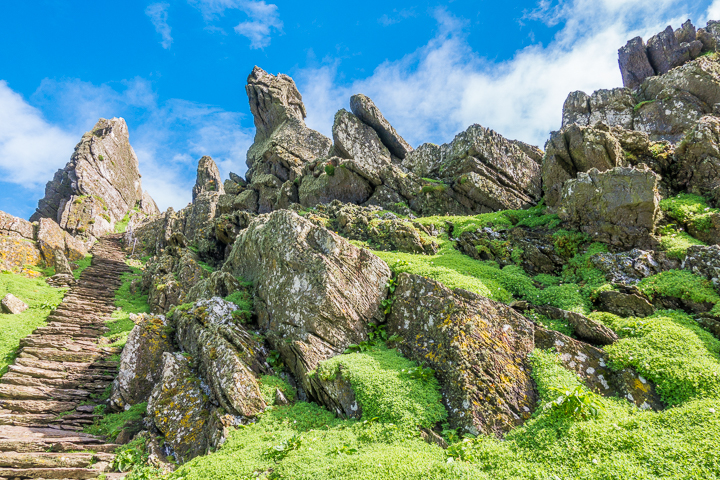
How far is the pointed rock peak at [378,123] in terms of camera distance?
42.6 m

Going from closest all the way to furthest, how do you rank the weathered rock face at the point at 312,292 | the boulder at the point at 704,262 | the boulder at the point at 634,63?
the boulder at the point at 704,262 < the weathered rock face at the point at 312,292 < the boulder at the point at 634,63

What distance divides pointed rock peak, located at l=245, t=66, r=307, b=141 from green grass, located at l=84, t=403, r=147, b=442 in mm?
44967

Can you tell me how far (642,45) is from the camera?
156 ft

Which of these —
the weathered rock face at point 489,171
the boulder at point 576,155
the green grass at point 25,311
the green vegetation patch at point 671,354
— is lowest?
the green vegetation patch at point 671,354

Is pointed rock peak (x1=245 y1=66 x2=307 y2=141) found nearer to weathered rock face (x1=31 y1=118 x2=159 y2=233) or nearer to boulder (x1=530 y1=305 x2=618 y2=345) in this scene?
weathered rock face (x1=31 y1=118 x2=159 y2=233)

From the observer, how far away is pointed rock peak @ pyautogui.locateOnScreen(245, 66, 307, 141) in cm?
5362

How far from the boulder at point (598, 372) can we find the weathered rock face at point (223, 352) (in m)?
11.3

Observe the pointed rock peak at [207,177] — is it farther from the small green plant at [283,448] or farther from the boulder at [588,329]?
the boulder at [588,329]

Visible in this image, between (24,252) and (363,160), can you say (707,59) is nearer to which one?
(363,160)

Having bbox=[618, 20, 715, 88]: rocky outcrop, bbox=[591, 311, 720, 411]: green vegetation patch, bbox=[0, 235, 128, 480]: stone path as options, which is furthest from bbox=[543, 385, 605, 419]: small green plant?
bbox=[618, 20, 715, 88]: rocky outcrop

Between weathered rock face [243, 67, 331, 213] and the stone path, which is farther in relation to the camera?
weathered rock face [243, 67, 331, 213]

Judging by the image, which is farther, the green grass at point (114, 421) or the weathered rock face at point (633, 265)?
the weathered rock face at point (633, 265)

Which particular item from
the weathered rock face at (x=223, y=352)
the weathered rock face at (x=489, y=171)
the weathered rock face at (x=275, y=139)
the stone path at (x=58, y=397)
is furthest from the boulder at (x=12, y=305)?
the weathered rock face at (x=489, y=171)

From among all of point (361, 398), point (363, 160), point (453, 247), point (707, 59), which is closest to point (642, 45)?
point (707, 59)
